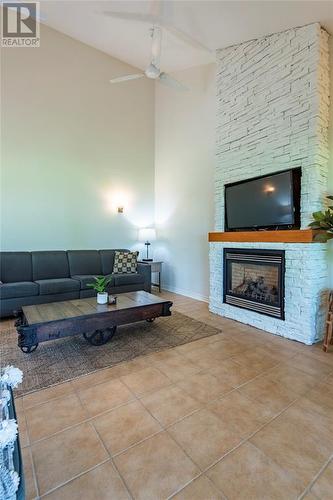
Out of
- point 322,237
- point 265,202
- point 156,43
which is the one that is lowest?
point 322,237

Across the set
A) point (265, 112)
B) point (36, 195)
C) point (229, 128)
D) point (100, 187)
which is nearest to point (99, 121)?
point (100, 187)

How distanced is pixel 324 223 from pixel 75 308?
2.69m

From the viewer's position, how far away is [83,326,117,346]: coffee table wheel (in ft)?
8.75

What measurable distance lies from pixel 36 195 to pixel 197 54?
3.55m

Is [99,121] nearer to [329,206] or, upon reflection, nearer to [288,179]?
[288,179]

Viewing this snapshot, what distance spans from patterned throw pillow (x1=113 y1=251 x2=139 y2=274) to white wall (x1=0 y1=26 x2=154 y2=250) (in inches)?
24.4

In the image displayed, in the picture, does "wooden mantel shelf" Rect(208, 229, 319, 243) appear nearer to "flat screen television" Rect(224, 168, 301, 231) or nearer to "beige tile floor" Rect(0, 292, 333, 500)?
"flat screen television" Rect(224, 168, 301, 231)

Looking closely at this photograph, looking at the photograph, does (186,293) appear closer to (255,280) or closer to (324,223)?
(255,280)

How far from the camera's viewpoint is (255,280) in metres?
3.35

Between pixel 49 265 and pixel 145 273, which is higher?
pixel 49 265

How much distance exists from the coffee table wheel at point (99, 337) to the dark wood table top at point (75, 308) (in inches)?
9.7

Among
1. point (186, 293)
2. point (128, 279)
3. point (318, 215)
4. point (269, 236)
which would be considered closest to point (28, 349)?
point (128, 279)

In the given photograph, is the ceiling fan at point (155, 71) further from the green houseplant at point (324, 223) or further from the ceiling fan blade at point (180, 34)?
the green houseplant at point (324, 223)

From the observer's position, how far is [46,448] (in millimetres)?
1384
